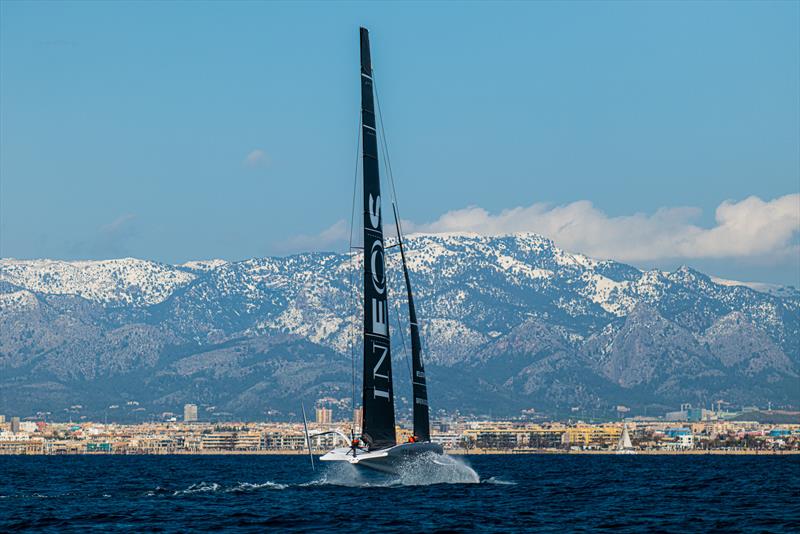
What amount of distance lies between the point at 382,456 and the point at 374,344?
6.70 meters

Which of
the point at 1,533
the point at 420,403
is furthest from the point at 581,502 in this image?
the point at 1,533

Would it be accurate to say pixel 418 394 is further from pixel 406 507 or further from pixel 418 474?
pixel 406 507

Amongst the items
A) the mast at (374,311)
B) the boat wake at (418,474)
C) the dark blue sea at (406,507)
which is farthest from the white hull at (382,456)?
the dark blue sea at (406,507)

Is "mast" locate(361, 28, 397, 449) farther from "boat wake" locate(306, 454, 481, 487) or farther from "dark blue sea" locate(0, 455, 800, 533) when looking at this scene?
"dark blue sea" locate(0, 455, 800, 533)

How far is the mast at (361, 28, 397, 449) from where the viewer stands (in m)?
88.6

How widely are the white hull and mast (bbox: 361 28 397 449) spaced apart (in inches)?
49.3

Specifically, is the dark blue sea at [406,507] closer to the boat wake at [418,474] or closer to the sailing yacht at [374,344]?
the boat wake at [418,474]

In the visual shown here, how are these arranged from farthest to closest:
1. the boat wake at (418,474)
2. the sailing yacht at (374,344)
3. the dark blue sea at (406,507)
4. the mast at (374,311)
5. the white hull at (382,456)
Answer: the boat wake at (418,474), the mast at (374,311), the sailing yacht at (374,344), the white hull at (382,456), the dark blue sea at (406,507)

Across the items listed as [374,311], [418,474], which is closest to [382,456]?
[418,474]

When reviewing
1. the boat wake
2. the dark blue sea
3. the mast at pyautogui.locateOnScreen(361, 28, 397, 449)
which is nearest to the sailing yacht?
the mast at pyautogui.locateOnScreen(361, 28, 397, 449)

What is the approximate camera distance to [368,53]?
92875 millimetres

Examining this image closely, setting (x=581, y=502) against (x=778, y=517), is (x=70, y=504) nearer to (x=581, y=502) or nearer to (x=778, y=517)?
(x=581, y=502)

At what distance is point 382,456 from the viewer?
86.7 m

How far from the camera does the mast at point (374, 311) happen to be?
291 feet
